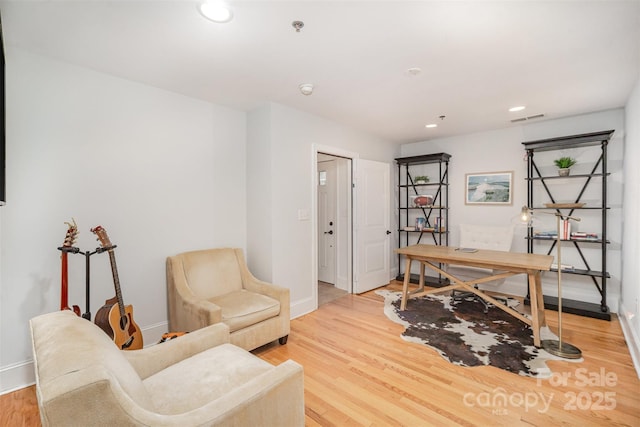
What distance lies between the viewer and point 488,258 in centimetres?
312

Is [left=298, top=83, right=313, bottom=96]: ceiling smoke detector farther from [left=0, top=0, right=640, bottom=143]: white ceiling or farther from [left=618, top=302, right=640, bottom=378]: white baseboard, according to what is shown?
[left=618, top=302, right=640, bottom=378]: white baseboard

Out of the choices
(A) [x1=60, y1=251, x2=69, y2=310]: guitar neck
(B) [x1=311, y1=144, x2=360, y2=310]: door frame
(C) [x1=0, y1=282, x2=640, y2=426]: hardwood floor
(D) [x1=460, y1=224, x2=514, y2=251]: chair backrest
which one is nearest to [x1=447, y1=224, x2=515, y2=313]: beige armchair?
(D) [x1=460, y1=224, x2=514, y2=251]: chair backrest

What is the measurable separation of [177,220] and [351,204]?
245cm

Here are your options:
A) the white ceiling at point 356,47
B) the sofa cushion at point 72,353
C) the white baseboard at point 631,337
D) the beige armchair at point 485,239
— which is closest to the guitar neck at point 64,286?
the sofa cushion at point 72,353

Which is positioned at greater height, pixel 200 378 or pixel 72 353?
pixel 72 353

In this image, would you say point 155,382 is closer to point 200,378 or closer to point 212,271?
point 200,378

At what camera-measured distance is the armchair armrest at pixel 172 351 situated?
1.59 meters

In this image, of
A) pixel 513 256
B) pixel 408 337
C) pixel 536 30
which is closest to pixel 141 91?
pixel 536 30

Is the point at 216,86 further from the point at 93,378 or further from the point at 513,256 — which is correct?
the point at 513,256

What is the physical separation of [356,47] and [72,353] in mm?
2317

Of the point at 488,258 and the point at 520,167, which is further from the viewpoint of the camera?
the point at 520,167

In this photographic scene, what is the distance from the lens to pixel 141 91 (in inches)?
110

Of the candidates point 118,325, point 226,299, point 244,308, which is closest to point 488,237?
point 244,308

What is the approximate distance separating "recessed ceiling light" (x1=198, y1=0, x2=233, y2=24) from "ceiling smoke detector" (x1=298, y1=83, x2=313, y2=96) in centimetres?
107
